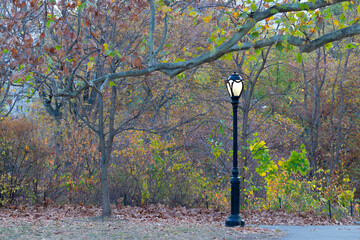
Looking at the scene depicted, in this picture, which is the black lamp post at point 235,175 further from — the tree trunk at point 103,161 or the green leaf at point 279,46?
the green leaf at point 279,46

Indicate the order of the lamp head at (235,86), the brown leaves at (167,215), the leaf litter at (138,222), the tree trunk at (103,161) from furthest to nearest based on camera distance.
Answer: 1. the tree trunk at (103,161)
2. the brown leaves at (167,215)
3. the lamp head at (235,86)
4. the leaf litter at (138,222)

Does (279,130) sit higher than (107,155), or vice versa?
(279,130)

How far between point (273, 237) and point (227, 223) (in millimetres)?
1759

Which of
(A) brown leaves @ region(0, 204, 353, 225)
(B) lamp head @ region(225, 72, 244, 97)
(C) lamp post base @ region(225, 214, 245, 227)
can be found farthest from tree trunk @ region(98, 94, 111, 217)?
(B) lamp head @ region(225, 72, 244, 97)

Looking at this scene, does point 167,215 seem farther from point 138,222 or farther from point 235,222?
point 235,222

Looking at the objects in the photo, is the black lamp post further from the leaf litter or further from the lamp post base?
the leaf litter

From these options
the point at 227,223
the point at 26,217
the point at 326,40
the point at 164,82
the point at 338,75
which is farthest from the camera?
the point at 338,75

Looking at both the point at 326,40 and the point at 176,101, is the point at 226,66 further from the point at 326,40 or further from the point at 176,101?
the point at 326,40

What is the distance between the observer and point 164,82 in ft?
48.5

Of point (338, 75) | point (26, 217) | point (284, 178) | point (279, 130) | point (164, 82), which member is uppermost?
point (338, 75)

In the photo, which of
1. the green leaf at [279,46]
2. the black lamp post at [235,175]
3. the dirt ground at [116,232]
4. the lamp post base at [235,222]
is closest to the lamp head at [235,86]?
the black lamp post at [235,175]

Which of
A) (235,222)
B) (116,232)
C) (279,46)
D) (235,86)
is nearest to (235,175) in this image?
(235,222)

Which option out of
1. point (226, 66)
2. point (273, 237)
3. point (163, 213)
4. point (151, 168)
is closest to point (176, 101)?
point (226, 66)

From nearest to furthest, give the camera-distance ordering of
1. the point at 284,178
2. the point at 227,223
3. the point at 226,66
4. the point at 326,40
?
1. the point at 326,40
2. the point at 227,223
3. the point at 284,178
4. the point at 226,66
